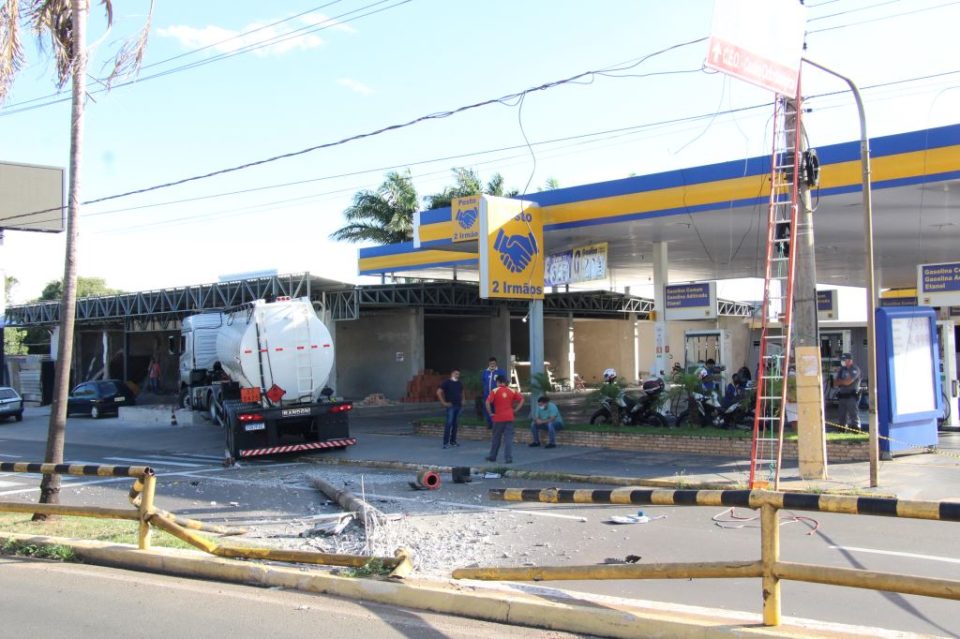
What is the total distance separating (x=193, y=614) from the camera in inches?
254

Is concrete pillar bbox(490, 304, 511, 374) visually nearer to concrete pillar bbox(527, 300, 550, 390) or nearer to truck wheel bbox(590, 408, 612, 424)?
concrete pillar bbox(527, 300, 550, 390)

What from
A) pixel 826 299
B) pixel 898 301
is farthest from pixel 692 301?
pixel 898 301

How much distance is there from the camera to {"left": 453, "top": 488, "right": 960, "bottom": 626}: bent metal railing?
179 inches

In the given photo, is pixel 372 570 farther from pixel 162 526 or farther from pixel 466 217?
pixel 466 217

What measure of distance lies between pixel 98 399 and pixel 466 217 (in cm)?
1908

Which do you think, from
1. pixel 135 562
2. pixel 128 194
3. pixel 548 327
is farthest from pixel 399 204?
pixel 135 562

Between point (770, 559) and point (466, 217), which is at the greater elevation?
point (466, 217)

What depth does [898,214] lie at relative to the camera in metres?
18.3

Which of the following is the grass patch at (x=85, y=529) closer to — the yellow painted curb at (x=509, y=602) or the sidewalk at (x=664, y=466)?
the yellow painted curb at (x=509, y=602)

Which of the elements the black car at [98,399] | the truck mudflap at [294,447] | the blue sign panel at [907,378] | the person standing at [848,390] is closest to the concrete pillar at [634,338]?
the black car at [98,399]

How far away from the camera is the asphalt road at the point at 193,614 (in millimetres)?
5926

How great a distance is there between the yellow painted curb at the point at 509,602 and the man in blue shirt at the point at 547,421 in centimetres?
988

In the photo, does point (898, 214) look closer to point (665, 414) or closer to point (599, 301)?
point (665, 414)

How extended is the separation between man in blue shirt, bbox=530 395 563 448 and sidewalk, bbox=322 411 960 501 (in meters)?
0.25
